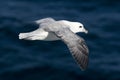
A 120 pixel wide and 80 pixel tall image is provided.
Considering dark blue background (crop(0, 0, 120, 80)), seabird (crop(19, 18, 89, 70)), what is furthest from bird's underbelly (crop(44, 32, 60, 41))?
dark blue background (crop(0, 0, 120, 80))

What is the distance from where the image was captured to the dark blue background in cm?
1261

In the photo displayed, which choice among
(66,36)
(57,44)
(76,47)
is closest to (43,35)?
(66,36)

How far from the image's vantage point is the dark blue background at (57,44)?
496 inches

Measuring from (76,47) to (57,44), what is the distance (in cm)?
227

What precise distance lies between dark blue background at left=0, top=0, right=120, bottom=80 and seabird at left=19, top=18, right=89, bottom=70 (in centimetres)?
86

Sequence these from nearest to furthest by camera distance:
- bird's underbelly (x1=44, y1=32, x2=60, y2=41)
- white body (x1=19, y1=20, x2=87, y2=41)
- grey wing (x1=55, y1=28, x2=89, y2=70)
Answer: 1. grey wing (x1=55, y1=28, x2=89, y2=70)
2. white body (x1=19, y1=20, x2=87, y2=41)
3. bird's underbelly (x1=44, y1=32, x2=60, y2=41)

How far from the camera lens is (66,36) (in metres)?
11.4

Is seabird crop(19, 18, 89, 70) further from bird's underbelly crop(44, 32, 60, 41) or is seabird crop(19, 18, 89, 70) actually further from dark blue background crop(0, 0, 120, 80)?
dark blue background crop(0, 0, 120, 80)

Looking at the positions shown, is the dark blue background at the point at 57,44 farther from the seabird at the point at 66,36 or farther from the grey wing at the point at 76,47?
the grey wing at the point at 76,47

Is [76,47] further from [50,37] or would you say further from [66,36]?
[50,37]

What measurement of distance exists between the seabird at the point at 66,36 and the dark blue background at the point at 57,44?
2.82 ft

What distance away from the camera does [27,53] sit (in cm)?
1308

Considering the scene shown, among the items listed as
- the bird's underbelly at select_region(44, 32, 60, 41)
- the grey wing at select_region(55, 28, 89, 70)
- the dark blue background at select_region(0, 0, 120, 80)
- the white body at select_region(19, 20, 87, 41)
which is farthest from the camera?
the dark blue background at select_region(0, 0, 120, 80)

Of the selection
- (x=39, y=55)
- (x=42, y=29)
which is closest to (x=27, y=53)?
(x=39, y=55)
